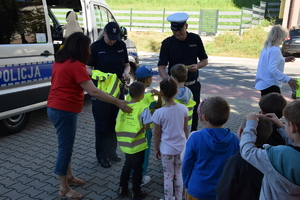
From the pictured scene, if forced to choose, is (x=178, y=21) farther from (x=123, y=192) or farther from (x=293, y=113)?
(x=293, y=113)

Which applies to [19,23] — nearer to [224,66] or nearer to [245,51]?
[224,66]

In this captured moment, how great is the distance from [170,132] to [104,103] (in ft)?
4.34

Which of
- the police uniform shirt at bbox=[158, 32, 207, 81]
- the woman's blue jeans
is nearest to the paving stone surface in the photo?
the woman's blue jeans

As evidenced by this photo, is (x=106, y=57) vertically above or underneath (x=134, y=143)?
above

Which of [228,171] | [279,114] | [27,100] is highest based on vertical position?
[279,114]

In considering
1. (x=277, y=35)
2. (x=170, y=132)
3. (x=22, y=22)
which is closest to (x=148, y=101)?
(x=170, y=132)

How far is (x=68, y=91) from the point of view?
3.31 metres

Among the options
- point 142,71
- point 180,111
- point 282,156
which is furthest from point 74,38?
point 282,156

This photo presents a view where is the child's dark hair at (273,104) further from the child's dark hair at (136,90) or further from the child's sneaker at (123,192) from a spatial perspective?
the child's sneaker at (123,192)

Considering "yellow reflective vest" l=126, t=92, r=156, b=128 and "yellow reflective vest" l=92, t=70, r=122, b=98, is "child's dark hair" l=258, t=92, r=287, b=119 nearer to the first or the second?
"yellow reflective vest" l=126, t=92, r=156, b=128

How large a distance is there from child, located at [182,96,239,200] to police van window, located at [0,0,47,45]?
3.87 metres

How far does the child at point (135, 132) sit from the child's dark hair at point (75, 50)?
60 centimetres

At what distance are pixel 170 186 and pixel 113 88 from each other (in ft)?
4.57

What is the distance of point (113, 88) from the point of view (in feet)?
12.8
